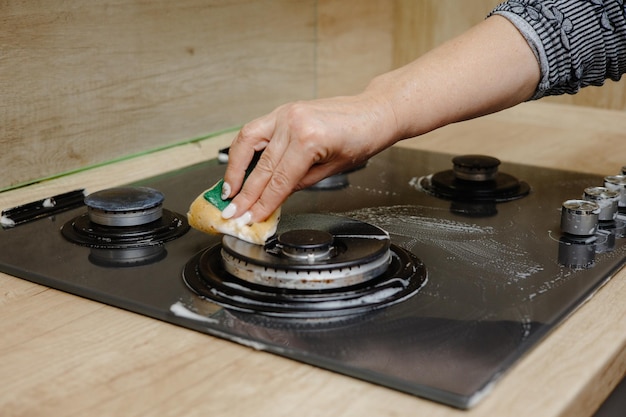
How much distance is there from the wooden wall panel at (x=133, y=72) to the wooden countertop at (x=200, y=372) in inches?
14.1

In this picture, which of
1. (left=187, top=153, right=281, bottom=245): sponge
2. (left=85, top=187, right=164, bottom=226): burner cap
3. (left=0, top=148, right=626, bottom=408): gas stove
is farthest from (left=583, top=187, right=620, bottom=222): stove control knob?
(left=85, top=187, right=164, bottom=226): burner cap

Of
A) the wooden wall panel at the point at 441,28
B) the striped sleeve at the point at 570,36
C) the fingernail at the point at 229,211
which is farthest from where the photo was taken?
the wooden wall panel at the point at 441,28

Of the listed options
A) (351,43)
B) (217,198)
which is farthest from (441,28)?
(217,198)

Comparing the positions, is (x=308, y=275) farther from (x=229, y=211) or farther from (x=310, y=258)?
(x=229, y=211)

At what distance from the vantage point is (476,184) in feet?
3.69

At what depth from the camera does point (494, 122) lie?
1554mm

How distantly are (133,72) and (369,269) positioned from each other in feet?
2.09

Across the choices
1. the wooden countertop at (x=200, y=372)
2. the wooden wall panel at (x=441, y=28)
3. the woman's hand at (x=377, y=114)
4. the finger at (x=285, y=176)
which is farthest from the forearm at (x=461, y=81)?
the wooden wall panel at (x=441, y=28)

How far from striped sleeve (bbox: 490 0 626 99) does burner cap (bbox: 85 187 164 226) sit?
1.49 feet

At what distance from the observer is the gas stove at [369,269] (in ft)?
2.15

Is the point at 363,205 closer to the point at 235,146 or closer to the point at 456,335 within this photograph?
the point at 235,146

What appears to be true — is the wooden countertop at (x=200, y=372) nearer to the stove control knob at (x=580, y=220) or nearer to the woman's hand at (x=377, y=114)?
the stove control knob at (x=580, y=220)

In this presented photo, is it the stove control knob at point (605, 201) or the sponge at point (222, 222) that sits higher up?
the sponge at point (222, 222)

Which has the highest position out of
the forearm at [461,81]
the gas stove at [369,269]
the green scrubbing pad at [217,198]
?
the forearm at [461,81]
